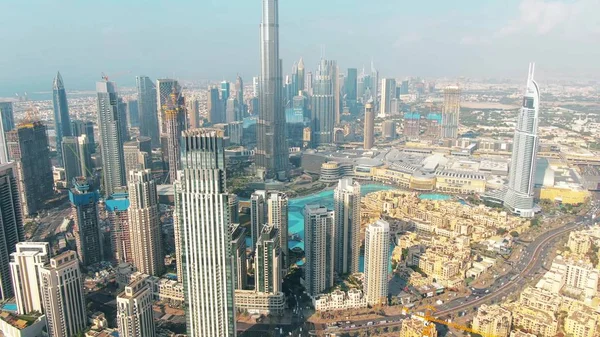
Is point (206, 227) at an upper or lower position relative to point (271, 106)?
lower

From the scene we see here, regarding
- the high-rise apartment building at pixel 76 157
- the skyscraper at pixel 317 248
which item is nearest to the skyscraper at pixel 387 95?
the high-rise apartment building at pixel 76 157

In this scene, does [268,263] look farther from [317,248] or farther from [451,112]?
[451,112]

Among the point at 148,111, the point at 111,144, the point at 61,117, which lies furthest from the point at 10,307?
the point at 148,111

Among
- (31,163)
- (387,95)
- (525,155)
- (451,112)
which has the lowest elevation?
(31,163)

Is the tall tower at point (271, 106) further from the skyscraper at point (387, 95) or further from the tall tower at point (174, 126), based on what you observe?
the skyscraper at point (387, 95)

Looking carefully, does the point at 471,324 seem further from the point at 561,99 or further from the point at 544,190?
the point at 561,99

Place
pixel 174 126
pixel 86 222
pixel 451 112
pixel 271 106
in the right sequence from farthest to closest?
1. pixel 451 112
2. pixel 271 106
3. pixel 174 126
4. pixel 86 222

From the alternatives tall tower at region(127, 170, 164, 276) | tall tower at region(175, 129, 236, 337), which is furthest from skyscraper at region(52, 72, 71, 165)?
tall tower at region(175, 129, 236, 337)
